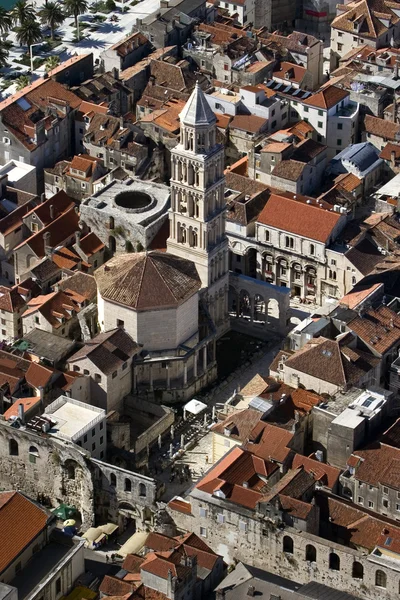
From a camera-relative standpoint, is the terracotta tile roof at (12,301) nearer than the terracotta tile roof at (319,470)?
No

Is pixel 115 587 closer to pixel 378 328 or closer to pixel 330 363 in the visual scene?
pixel 330 363

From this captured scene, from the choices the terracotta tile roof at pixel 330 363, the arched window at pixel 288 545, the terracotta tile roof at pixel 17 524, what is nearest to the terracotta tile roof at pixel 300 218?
the terracotta tile roof at pixel 330 363

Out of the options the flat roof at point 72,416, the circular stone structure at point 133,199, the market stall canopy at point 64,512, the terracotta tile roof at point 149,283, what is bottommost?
the market stall canopy at point 64,512

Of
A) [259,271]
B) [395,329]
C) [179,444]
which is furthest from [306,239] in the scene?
[179,444]

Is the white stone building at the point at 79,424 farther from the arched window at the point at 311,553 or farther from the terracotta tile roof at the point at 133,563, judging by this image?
the arched window at the point at 311,553

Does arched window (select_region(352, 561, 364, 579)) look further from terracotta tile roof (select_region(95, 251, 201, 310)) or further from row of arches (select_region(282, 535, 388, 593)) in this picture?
terracotta tile roof (select_region(95, 251, 201, 310))

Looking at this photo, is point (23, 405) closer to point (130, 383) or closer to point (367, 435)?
point (130, 383)

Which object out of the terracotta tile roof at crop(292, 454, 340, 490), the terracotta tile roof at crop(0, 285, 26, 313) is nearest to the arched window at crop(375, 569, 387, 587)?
the terracotta tile roof at crop(292, 454, 340, 490)
